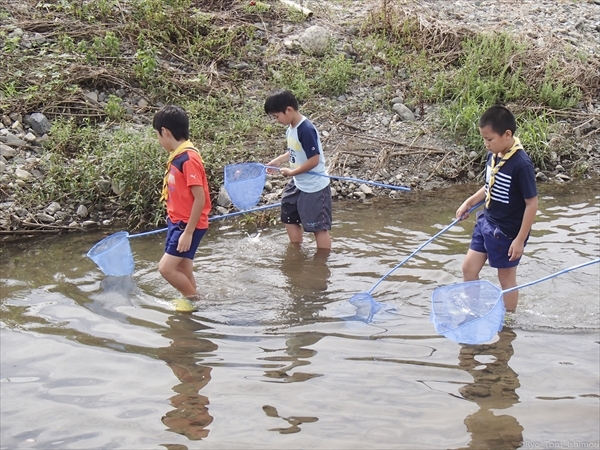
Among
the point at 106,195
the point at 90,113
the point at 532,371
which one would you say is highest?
the point at 90,113

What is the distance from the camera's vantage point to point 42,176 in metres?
7.07

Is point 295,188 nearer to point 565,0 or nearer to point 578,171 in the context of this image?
point 578,171

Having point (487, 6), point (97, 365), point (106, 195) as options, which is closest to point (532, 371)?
point (97, 365)

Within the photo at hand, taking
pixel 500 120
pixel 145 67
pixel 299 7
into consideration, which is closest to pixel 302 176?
pixel 500 120

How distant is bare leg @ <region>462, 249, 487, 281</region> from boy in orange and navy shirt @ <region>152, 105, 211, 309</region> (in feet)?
5.72

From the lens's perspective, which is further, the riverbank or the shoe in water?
the riverbank

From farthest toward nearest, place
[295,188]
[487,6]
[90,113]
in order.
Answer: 1. [487,6]
2. [90,113]
3. [295,188]

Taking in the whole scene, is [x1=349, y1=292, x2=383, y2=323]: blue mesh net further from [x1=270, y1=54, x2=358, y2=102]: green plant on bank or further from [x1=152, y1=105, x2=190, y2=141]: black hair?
[x1=270, y1=54, x2=358, y2=102]: green plant on bank

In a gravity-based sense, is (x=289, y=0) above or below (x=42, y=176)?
above

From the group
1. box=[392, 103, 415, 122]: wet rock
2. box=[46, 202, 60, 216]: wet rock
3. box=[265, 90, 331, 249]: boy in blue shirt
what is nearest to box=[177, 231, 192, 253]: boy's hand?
box=[265, 90, 331, 249]: boy in blue shirt

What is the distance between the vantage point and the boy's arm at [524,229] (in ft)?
13.5

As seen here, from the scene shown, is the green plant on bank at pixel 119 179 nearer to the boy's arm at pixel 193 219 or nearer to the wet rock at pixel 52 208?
the wet rock at pixel 52 208

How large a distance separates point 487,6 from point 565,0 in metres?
1.46

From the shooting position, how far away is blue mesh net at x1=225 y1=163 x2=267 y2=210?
19.9 feet
